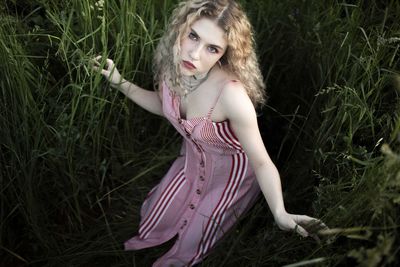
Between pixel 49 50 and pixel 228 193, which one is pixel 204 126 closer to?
pixel 228 193

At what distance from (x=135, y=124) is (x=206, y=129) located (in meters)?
0.55

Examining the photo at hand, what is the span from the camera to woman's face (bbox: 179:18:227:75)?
1450 millimetres

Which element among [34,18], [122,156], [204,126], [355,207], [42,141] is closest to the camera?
[355,207]

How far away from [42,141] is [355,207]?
1058 millimetres

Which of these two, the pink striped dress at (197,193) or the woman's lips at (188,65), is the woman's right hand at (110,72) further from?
the woman's lips at (188,65)

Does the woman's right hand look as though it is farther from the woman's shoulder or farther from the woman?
the woman's shoulder

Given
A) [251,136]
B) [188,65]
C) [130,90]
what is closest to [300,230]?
[251,136]

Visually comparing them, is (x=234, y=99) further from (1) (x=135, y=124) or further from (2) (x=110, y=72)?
(1) (x=135, y=124)

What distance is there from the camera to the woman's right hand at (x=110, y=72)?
1.68 metres

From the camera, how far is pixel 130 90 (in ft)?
5.88

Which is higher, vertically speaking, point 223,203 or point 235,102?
point 235,102

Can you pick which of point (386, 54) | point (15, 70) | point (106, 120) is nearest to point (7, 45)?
point (15, 70)

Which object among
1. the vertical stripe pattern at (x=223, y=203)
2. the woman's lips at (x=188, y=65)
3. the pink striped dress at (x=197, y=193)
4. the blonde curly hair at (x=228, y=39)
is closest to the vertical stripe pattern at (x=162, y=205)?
the pink striped dress at (x=197, y=193)

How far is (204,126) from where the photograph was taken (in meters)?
Answer: 1.56
